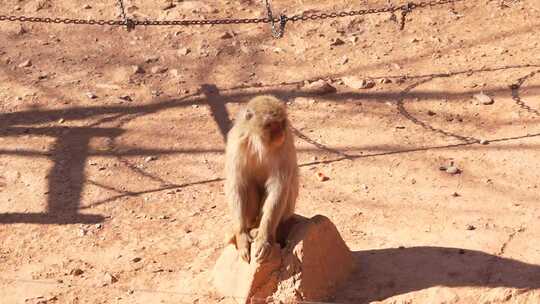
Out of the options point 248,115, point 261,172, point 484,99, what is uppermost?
point 248,115

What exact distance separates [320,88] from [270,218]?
3.68 m

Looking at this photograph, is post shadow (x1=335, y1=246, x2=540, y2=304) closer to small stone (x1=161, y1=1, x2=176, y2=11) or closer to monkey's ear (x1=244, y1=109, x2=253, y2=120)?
monkey's ear (x1=244, y1=109, x2=253, y2=120)

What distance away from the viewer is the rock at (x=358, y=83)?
909 centimetres

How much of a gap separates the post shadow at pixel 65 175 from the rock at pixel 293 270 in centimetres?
177

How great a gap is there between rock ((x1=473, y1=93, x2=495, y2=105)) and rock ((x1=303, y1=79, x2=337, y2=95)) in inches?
56.1

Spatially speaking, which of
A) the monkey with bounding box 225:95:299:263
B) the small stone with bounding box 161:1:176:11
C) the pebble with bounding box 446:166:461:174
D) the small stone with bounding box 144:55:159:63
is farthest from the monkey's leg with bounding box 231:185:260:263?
the small stone with bounding box 161:1:176:11

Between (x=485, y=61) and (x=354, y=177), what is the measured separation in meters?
2.82

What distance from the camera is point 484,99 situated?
8656 mm

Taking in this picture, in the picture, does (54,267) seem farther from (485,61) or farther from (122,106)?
(485,61)

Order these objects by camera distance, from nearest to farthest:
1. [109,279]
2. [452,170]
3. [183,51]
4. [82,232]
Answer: [109,279] → [82,232] → [452,170] → [183,51]

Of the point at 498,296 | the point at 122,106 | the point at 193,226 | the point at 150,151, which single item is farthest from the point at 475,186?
the point at 122,106

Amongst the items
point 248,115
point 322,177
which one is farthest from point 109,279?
point 322,177

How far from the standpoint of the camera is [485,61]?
9508mm

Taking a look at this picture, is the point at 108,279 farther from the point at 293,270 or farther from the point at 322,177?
the point at 322,177
